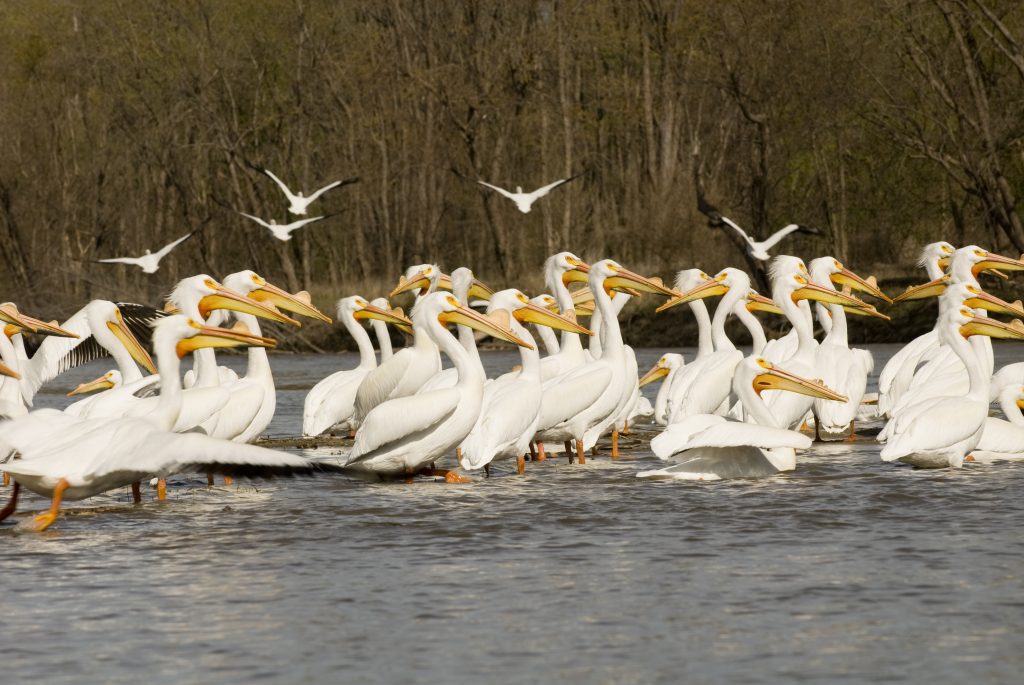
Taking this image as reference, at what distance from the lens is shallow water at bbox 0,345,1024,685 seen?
4.52 metres

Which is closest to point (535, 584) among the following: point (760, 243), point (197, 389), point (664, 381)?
point (197, 389)

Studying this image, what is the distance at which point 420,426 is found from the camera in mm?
8047

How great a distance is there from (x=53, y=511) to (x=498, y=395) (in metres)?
2.66

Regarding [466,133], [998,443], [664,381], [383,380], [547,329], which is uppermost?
[466,133]

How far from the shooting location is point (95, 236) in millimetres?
32062

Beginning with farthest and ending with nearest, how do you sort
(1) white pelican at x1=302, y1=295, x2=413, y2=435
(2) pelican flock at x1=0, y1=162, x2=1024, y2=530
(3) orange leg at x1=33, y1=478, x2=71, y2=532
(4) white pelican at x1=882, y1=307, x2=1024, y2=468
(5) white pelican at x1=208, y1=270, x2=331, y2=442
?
(1) white pelican at x1=302, y1=295, x2=413, y2=435
(5) white pelican at x1=208, y1=270, x2=331, y2=442
(4) white pelican at x1=882, y1=307, x2=1024, y2=468
(2) pelican flock at x1=0, y1=162, x2=1024, y2=530
(3) orange leg at x1=33, y1=478, x2=71, y2=532

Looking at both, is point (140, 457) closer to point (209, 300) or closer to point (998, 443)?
point (209, 300)

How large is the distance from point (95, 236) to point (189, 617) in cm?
2790

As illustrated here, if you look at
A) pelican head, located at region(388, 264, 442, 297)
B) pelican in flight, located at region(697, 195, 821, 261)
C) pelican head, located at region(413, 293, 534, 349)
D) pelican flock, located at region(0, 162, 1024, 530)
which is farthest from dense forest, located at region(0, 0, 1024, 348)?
pelican head, located at region(413, 293, 534, 349)

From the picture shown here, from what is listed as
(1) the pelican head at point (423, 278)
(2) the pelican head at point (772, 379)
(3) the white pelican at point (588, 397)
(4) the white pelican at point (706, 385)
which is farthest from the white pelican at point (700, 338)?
(1) the pelican head at point (423, 278)

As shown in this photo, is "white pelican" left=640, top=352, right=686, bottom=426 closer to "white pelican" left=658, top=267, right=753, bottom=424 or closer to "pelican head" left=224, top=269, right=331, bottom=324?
"white pelican" left=658, top=267, right=753, bottom=424

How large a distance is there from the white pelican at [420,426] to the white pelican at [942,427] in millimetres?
1988

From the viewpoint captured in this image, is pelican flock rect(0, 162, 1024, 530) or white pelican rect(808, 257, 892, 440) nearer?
pelican flock rect(0, 162, 1024, 530)

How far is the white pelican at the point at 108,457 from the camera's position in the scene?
6555 millimetres
